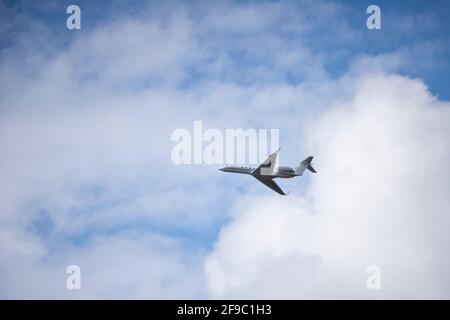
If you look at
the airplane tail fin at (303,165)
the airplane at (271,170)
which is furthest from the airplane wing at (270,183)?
the airplane tail fin at (303,165)

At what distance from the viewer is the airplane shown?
81.8 meters

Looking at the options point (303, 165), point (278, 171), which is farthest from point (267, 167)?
point (303, 165)

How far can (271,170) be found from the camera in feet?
271

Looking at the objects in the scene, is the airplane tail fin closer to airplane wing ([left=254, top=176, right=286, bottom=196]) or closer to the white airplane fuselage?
the white airplane fuselage

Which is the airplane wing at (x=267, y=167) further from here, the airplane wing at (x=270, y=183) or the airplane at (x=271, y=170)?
the airplane wing at (x=270, y=183)

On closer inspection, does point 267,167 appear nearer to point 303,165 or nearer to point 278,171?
point 278,171

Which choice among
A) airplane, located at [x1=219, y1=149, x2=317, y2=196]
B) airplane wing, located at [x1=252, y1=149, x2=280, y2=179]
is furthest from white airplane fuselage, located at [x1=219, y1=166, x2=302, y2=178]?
airplane wing, located at [x1=252, y1=149, x2=280, y2=179]

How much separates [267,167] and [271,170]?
100 centimetres

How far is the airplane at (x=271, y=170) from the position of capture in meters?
81.8
